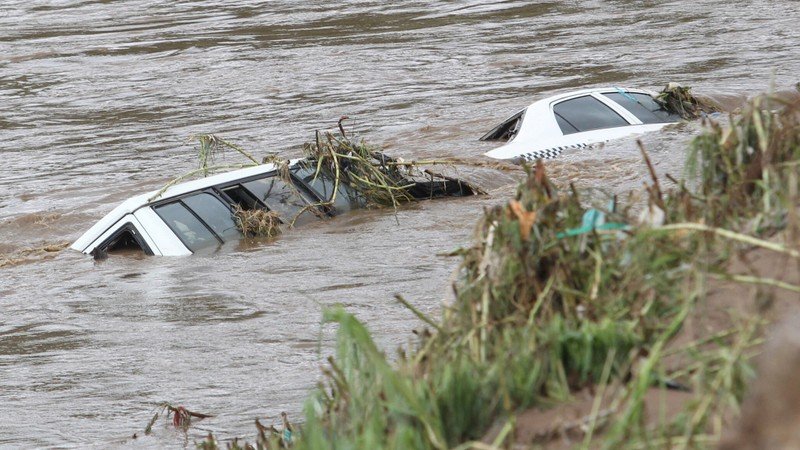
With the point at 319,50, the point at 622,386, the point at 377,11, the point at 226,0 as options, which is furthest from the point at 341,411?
the point at 226,0

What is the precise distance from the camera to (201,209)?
1075 centimetres

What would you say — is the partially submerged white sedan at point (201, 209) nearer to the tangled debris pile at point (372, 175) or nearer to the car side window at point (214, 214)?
the car side window at point (214, 214)

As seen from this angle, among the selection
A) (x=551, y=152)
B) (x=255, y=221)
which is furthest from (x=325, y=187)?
(x=551, y=152)

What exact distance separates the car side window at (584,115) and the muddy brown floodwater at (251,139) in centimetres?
39

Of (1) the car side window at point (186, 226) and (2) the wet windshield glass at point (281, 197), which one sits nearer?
(1) the car side window at point (186, 226)

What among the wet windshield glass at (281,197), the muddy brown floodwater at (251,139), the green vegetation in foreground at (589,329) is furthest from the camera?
the wet windshield glass at (281,197)

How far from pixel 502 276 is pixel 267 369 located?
14.7 ft

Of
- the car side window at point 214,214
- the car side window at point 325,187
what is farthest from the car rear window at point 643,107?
the car side window at point 214,214

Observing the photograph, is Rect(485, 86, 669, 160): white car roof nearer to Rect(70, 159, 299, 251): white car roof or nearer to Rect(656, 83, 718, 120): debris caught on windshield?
Rect(656, 83, 718, 120): debris caught on windshield

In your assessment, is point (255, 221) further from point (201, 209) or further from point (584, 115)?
point (584, 115)

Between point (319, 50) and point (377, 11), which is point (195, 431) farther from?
point (377, 11)

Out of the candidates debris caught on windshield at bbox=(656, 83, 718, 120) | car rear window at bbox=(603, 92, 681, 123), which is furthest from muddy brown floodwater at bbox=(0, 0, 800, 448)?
debris caught on windshield at bbox=(656, 83, 718, 120)

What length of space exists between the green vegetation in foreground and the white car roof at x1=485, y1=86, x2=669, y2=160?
8.83m

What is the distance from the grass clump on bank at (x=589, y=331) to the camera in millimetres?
2834
